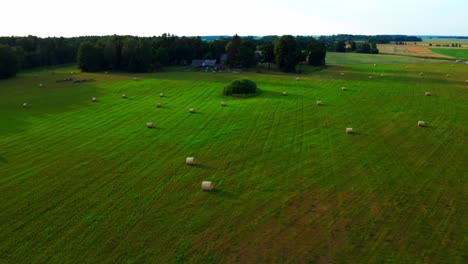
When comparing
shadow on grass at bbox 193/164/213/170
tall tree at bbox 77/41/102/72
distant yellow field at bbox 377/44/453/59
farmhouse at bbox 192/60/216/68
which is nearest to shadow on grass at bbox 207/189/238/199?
shadow on grass at bbox 193/164/213/170

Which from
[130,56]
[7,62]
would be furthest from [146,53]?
[7,62]

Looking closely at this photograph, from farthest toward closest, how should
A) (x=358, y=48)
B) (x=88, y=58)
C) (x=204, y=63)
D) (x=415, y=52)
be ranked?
(x=358, y=48) < (x=415, y=52) < (x=204, y=63) < (x=88, y=58)

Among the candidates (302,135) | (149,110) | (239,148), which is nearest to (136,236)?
(239,148)

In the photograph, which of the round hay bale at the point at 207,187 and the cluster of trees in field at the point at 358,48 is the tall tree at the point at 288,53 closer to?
the round hay bale at the point at 207,187

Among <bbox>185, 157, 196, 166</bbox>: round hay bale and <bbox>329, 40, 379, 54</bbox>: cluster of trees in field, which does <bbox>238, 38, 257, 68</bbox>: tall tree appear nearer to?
<bbox>185, 157, 196, 166</bbox>: round hay bale

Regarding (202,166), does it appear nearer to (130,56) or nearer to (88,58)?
(130,56)

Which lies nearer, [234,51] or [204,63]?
[234,51]

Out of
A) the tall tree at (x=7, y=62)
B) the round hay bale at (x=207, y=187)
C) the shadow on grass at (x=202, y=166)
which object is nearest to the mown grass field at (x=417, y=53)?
the shadow on grass at (x=202, y=166)
